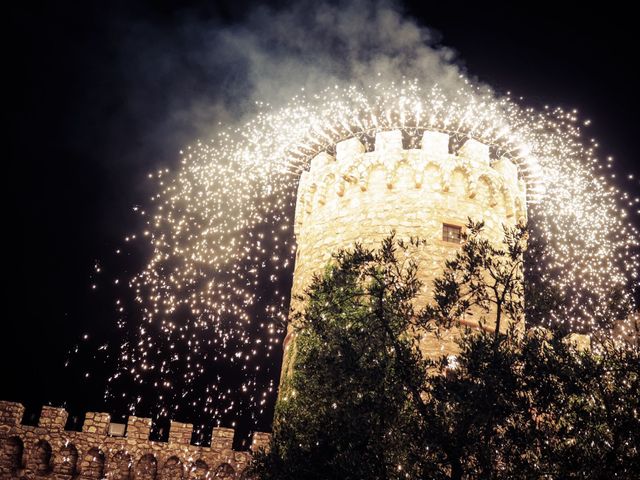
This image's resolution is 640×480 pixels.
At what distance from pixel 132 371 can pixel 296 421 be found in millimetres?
15509

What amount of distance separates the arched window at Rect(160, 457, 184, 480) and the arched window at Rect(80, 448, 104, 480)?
1.30m

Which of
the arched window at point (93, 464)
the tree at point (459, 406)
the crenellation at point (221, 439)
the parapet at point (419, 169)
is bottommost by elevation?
the arched window at point (93, 464)

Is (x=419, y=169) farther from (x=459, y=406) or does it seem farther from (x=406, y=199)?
(x=459, y=406)

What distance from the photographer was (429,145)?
1374cm

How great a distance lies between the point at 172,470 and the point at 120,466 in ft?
3.65

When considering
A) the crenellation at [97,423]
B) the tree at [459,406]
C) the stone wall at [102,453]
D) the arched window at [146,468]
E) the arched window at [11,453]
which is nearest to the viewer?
the tree at [459,406]

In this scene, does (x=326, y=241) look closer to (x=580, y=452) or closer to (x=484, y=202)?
(x=484, y=202)

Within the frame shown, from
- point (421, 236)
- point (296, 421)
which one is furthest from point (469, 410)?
point (421, 236)

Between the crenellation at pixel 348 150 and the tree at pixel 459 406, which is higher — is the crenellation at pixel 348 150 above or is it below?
above

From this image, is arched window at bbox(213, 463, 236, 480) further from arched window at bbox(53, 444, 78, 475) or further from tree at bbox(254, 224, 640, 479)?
tree at bbox(254, 224, 640, 479)

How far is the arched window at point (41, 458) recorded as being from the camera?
1077cm

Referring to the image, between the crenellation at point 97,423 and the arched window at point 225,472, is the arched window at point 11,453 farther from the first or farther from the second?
the arched window at point 225,472

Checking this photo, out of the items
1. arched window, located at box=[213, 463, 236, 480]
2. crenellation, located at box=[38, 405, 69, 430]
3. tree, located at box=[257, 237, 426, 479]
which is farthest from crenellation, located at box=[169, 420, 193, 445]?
tree, located at box=[257, 237, 426, 479]

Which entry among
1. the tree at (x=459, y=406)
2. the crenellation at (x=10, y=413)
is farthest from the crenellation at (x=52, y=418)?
the tree at (x=459, y=406)
